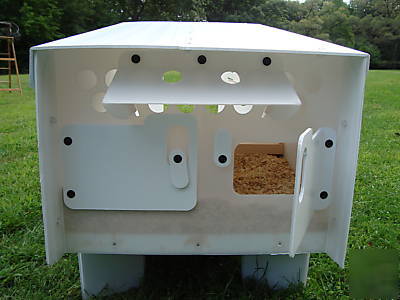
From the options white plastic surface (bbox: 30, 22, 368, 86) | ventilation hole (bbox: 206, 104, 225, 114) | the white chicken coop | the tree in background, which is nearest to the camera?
white plastic surface (bbox: 30, 22, 368, 86)

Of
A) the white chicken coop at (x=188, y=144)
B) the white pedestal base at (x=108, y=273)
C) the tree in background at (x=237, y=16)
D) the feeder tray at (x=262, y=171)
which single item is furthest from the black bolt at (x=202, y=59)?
the tree in background at (x=237, y=16)

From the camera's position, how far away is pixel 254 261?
1321 millimetres

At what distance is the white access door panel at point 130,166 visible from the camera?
38.5 inches

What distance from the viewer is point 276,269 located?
4.30 ft

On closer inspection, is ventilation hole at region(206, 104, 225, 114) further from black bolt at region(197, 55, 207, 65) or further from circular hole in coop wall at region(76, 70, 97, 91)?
circular hole in coop wall at region(76, 70, 97, 91)

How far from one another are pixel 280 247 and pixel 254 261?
0.28m

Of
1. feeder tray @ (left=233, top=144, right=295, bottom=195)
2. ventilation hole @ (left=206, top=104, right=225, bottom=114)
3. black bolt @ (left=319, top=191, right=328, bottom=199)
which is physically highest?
ventilation hole @ (left=206, top=104, right=225, bottom=114)

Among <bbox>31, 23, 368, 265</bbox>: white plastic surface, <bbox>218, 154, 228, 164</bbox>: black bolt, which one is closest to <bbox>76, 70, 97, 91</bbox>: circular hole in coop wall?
<bbox>31, 23, 368, 265</bbox>: white plastic surface

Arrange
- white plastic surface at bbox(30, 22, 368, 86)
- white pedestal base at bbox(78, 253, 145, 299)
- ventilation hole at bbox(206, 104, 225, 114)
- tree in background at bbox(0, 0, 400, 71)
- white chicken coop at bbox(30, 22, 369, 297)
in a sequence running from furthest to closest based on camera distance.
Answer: tree in background at bbox(0, 0, 400, 71), white pedestal base at bbox(78, 253, 145, 299), ventilation hole at bbox(206, 104, 225, 114), white chicken coop at bbox(30, 22, 369, 297), white plastic surface at bbox(30, 22, 368, 86)

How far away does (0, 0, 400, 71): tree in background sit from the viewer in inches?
559

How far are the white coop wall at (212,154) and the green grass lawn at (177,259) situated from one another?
0.32m

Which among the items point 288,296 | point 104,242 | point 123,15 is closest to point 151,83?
point 104,242

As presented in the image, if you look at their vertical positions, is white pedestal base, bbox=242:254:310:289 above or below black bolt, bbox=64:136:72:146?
below

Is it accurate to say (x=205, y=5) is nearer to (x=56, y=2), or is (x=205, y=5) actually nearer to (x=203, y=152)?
(x=56, y=2)
